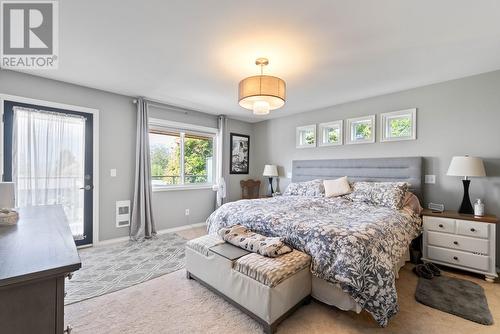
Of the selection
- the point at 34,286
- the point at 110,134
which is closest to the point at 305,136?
the point at 110,134

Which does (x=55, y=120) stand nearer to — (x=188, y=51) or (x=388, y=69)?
(x=188, y=51)

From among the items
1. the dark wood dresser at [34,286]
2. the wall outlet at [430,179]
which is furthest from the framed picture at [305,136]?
the dark wood dresser at [34,286]

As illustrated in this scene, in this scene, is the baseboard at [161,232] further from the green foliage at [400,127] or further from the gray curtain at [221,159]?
the green foliage at [400,127]

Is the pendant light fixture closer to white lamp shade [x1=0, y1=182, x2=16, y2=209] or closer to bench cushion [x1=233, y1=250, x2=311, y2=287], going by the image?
bench cushion [x1=233, y1=250, x2=311, y2=287]

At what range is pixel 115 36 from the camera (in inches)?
86.7

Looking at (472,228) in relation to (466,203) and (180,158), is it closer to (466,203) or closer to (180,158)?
(466,203)

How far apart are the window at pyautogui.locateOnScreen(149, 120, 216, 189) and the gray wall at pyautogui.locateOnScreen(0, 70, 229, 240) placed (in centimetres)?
30

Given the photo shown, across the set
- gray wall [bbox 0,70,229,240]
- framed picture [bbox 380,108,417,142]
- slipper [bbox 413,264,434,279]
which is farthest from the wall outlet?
gray wall [bbox 0,70,229,240]

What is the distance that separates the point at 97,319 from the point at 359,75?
3.84m

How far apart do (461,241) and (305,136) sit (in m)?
3.00

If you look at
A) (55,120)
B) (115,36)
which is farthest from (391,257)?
(55,120)

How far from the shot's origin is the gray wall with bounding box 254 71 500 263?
293 centimetres

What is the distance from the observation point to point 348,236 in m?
1.96

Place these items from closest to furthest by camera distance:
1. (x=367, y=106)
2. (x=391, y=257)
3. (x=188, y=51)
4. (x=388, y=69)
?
(x=391, y=257), (x=188, y=51), (x=388, y=69), (x=367, y=106)
